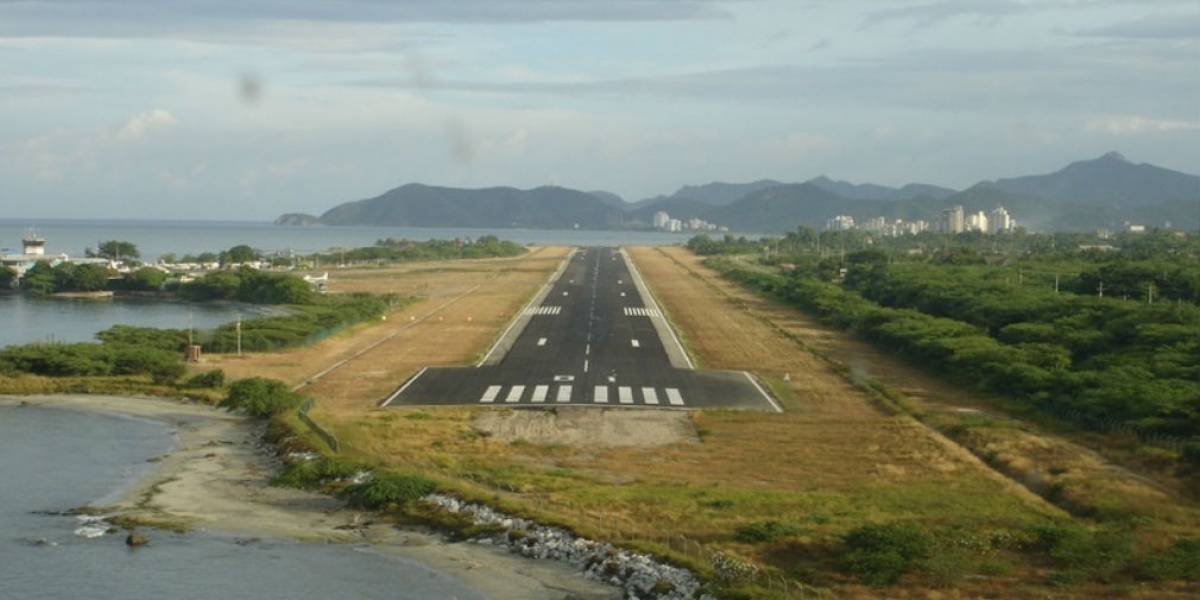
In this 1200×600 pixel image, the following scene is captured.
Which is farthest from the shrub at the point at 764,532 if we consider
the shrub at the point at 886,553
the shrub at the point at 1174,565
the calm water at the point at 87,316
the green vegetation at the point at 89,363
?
the calm water at the point at 87,316

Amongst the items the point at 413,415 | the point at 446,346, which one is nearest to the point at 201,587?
the point at 413,415

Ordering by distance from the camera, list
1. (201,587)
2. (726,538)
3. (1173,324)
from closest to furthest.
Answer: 1. (201,587)
2. (726,538)
3. (1173,324)

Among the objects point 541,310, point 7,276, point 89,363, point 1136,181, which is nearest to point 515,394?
point 89,363

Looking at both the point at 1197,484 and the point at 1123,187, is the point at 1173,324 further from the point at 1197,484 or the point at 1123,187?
the point at 1123,187

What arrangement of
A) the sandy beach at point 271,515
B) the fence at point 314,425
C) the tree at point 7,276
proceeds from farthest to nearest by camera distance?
the tree at point 7,276 → the fence at point 314,425 → the sandy beach at point 271,515

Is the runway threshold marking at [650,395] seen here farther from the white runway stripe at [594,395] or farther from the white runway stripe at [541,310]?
the white runway stripe at [541,310]

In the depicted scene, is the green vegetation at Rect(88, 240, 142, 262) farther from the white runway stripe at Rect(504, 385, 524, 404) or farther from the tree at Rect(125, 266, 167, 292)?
the white runway stripe at Rect(504, 385, 524, 404)

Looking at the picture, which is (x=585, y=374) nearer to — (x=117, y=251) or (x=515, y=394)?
(x=515, y=394)
